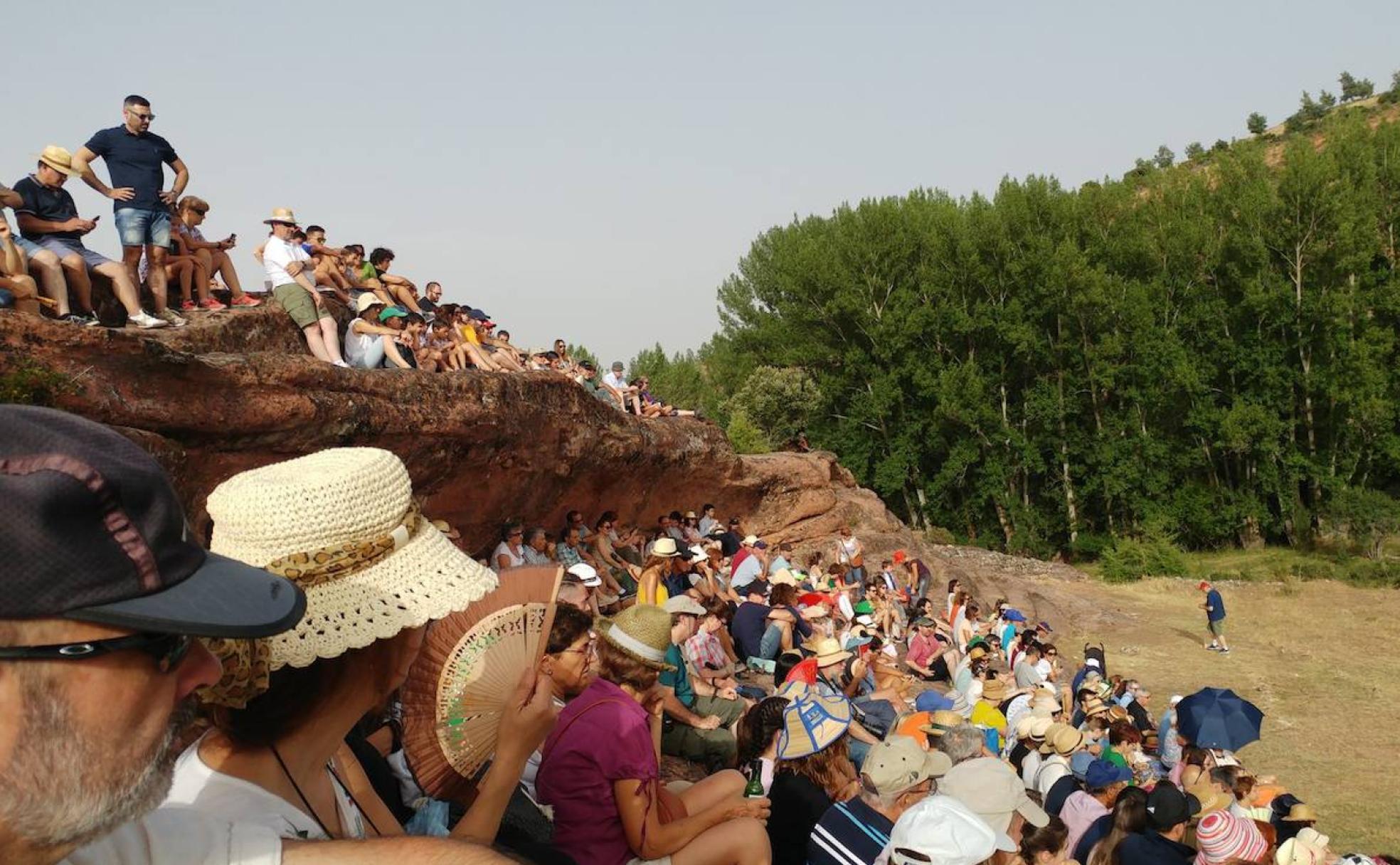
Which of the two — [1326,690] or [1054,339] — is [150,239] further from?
[1054,339]

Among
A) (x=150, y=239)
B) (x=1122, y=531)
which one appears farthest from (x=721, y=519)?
(x=1122, y=531)

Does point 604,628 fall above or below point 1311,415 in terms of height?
above

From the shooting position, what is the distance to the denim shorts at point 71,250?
8.45m

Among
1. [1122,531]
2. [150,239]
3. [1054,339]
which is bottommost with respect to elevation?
[1122,531]

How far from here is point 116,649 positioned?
3.82ft

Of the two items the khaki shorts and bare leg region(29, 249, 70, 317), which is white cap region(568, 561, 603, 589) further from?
the khaki shorts

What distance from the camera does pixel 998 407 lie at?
40031 millimetres

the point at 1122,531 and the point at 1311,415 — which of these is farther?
the point at 1122,531

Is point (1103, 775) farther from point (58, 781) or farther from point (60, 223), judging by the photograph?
point (60, 223)

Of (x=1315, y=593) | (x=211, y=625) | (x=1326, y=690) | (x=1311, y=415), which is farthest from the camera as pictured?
(x=1311, y=415)

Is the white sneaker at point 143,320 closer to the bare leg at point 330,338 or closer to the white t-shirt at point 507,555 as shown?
the bare leg at point 330,338

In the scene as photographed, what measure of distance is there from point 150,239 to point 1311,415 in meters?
37.1

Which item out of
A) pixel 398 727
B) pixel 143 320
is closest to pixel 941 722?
pixel 398 727

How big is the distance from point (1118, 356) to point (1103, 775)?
109ft
